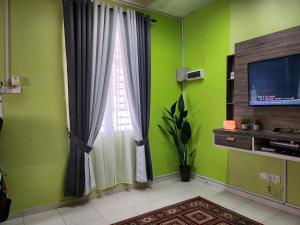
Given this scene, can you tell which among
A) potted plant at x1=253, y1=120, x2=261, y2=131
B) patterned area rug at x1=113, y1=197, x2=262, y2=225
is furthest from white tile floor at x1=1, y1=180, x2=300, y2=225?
potted plant at x1=253, y1=120, x2=261, y2=131

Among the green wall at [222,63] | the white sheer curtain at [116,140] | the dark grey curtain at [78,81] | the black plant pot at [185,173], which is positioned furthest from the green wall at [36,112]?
the green wall at [222,63]

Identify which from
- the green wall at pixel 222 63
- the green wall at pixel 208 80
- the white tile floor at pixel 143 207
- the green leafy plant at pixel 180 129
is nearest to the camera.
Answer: the white tile floor at pixel 143 207

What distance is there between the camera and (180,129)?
3.36 metres

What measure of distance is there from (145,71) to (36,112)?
1.50 meters

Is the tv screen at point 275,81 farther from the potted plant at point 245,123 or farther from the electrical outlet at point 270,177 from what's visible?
the electrical outlet at point 270,177

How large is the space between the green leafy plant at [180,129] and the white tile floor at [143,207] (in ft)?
1.60

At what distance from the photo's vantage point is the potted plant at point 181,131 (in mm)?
3309

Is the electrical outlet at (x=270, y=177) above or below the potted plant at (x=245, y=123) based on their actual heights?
below

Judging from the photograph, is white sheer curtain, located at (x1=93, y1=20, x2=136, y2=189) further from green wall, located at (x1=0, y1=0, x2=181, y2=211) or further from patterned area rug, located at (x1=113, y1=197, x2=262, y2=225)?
patterned area rug, located at (x1=113, y1=197, x2=262, y2=225)

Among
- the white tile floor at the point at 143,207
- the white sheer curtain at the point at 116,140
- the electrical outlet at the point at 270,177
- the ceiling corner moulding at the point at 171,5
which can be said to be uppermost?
the ceiling corner moulding at the point at 171,5

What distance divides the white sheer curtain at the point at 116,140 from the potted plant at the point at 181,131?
66cm

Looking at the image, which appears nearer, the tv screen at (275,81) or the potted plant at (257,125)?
the tv screen at (275,81)

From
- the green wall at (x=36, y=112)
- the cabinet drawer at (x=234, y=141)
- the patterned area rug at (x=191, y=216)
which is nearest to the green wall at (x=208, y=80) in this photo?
the cabinet drawer at (x=234, y=141)

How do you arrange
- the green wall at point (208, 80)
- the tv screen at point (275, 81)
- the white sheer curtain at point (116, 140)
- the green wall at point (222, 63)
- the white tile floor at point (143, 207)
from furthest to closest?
the green wall at point (208, 80) → the white sheer curtain at point (116, 140) → the green wall at point (222, 63) → the white tile floor at point (143, 207) → the tv screen at point (275, 81)
